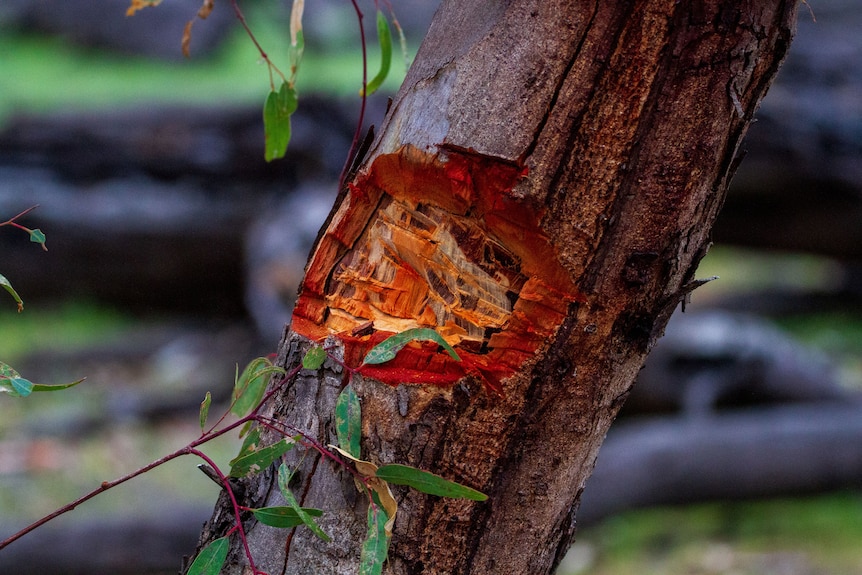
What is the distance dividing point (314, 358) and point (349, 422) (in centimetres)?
8

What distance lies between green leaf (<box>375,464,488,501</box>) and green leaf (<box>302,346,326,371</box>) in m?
0.13

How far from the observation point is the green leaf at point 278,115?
1.06 m

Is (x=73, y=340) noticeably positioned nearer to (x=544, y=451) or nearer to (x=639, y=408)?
(x=639, y=408)

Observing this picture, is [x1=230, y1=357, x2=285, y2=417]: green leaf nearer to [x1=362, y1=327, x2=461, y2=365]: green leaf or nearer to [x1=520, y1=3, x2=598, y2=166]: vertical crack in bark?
[x1=362, y1=327, x2=461, y2=365]: green leaf

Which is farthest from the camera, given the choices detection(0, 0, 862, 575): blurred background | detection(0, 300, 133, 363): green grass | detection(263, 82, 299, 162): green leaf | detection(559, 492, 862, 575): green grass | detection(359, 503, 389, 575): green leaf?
detection(0, 300, 133, 363): green grass

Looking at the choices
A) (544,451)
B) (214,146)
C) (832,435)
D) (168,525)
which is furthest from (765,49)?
(214,146)

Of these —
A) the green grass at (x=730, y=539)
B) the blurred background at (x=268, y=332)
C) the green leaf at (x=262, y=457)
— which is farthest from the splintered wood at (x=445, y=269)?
the green grass at (x=730, y=539)

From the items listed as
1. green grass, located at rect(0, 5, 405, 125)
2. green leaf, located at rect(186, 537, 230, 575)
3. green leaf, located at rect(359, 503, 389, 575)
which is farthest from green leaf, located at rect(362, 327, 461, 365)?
green grass, located at rect(0, 5, 405, 125)

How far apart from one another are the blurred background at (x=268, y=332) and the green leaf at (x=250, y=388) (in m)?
1.58

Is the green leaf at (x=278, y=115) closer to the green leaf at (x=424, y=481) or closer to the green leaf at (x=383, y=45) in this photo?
the green leaf at (x=383, y=45)

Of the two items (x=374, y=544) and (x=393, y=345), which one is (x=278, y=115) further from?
(x=374, y=544)

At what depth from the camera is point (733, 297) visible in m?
4.69

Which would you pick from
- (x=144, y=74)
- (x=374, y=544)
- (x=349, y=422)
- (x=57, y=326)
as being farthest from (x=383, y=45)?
(x=144, y=74)

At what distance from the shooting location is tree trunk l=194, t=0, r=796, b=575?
2.52ft
